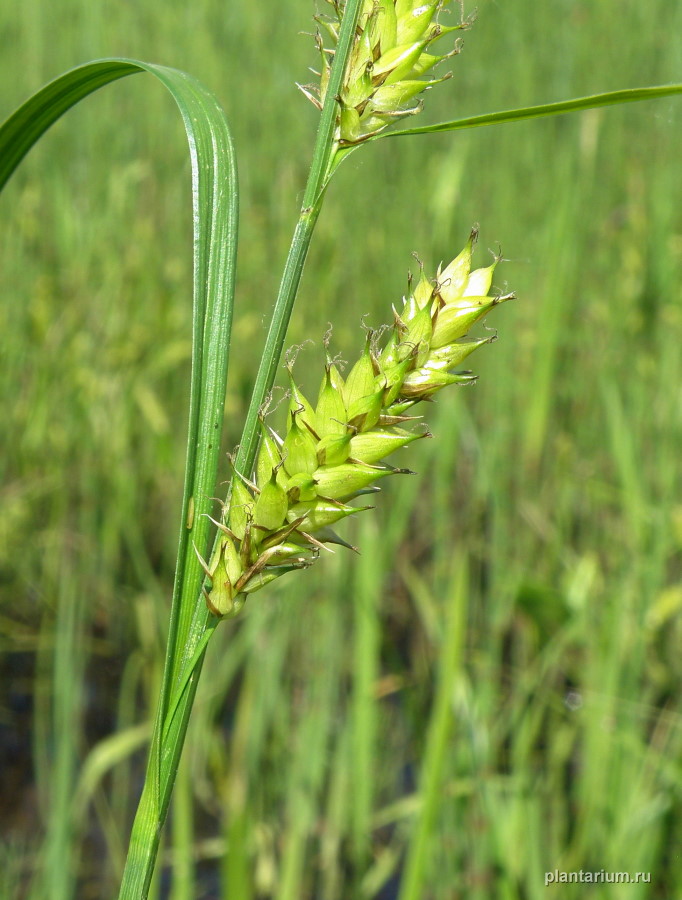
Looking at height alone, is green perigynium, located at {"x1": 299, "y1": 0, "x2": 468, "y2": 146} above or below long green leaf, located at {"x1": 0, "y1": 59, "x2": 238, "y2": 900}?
above

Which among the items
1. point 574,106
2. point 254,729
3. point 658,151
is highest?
point 658,151

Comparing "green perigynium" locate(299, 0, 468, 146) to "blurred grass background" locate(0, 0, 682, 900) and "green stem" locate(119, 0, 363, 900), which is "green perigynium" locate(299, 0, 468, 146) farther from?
"blurred grass background" locate(0, 0, 682, 900)

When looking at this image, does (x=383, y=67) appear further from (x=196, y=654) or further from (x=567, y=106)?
(x=196, y=654)

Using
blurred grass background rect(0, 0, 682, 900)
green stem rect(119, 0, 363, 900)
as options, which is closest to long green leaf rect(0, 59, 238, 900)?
green stem rect(119, 0, 363, 900)

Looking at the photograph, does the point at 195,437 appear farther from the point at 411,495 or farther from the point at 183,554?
the point at 411,495

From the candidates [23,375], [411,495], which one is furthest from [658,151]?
[23,375]

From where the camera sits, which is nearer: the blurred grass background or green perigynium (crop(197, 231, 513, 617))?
green perigynium (crop(197, 231, 513, 617))

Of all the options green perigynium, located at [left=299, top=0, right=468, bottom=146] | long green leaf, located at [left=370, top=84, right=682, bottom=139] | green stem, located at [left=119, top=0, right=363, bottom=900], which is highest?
green perigynium, located at [left=299, top=0, right=468, bottom=146]
